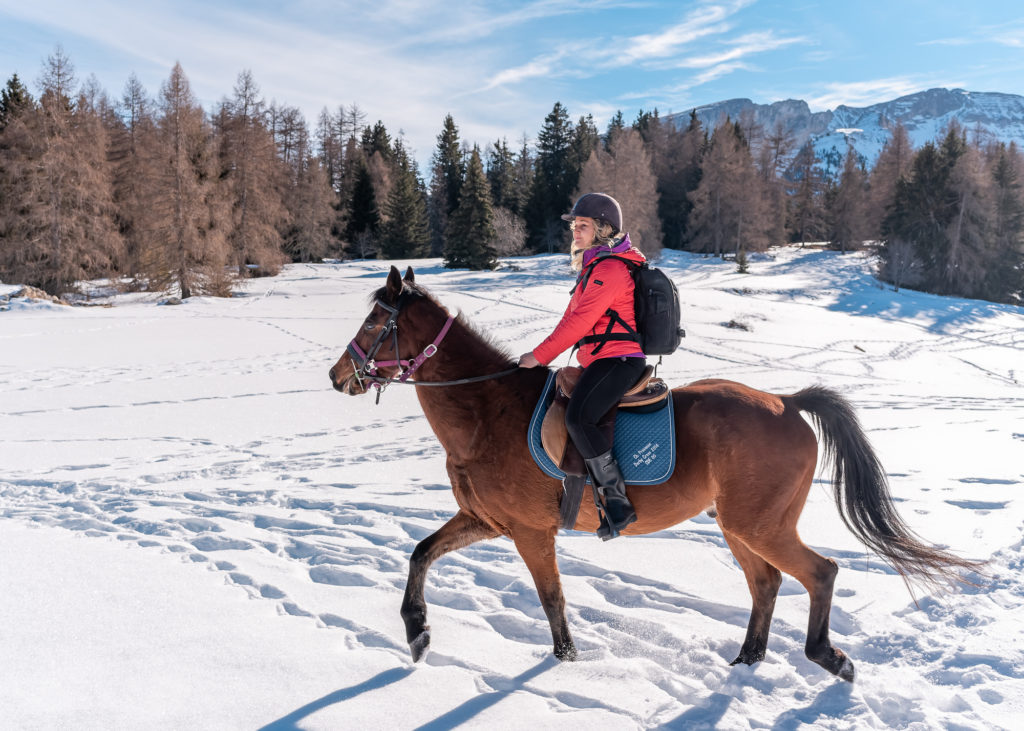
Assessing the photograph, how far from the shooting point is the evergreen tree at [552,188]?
57.6 m

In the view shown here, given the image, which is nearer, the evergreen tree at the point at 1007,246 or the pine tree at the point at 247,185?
the pine tree at the point at 247,185

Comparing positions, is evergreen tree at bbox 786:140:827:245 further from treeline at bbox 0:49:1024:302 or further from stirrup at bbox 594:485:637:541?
stirrup at bbox 594:485:637:541

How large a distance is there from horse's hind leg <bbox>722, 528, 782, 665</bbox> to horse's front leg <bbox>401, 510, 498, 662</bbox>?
64.3 inches

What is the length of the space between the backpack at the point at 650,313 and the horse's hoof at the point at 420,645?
2071mm

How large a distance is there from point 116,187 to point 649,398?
4462 cm

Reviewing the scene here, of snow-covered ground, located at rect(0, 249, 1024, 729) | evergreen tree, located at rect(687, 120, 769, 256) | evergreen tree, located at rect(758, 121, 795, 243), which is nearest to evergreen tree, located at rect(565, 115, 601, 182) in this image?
evergreen tree, located at rect(687, 120, 769, 256)

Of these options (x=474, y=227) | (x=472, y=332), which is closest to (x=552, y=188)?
(x=474, y=227)

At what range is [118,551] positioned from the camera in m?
5.24

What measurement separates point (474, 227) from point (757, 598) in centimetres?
4088

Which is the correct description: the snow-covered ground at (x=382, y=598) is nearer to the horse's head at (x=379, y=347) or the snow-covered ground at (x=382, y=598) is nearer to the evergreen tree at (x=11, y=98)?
the horse's head at (x=379, y=347)

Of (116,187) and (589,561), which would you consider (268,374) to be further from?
(116,187)

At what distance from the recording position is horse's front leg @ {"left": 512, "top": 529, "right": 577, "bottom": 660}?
155 inches

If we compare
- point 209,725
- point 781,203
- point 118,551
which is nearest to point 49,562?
point 118,551

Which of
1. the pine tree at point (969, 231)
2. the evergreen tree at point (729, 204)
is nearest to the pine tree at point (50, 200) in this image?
the evergreen tree at point (729, 204)
